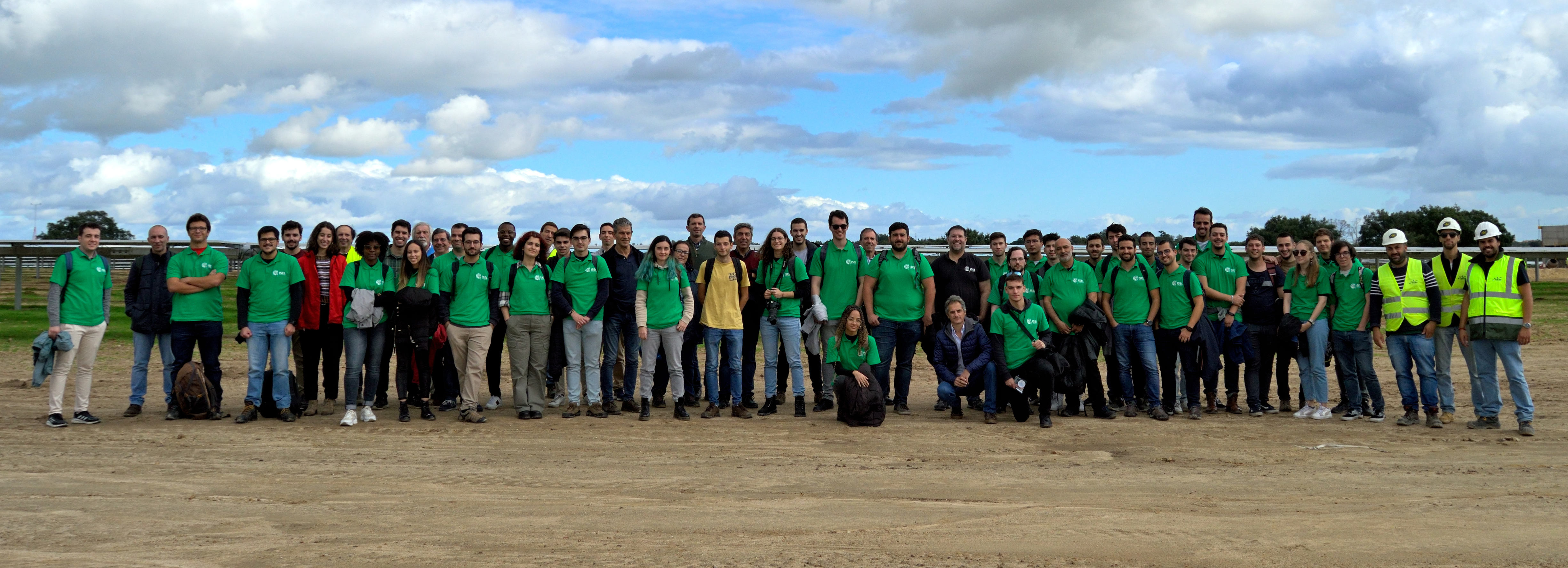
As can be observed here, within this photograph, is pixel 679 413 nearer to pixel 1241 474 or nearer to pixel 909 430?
pixel 909 430

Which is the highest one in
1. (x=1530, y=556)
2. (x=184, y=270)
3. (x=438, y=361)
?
(x=184, y=270)

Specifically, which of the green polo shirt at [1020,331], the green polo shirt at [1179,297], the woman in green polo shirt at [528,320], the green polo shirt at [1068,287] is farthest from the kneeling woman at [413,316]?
the green polo shirt at [1179,297]

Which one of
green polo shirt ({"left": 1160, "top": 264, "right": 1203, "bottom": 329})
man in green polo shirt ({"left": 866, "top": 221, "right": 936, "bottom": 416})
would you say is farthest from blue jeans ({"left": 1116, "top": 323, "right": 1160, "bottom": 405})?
man in green polo shirt ({"left": 866, "top": 221, "right": 936, "bottom": 416})

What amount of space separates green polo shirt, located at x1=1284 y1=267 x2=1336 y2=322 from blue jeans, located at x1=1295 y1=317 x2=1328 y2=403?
13cm

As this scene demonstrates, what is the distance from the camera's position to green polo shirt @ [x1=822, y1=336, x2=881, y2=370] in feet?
31.4

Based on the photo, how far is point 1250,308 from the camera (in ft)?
33.3

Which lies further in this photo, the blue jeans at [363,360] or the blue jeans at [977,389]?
the blue jeans at [977,389]

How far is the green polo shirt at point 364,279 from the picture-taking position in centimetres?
902

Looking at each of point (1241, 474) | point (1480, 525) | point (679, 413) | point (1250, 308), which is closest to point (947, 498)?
point (1241, 474)

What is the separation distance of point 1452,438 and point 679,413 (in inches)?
274

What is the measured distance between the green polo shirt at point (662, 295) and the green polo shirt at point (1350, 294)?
6.38m

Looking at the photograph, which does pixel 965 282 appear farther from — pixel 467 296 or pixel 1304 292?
pixel 467 296

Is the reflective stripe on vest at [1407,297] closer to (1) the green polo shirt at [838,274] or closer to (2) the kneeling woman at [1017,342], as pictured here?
(2) the kneeling woman at [1017,342]

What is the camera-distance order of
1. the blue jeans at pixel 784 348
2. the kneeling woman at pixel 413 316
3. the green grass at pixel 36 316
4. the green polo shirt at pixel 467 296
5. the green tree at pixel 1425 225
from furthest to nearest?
the green tree at pixel 1425 225 < the green grass at pixel 36 316 < the blue jeans at pixel 784 348 < the green polo shirt at pixel 467 296 < the kneeling woman at pixel 413 316
